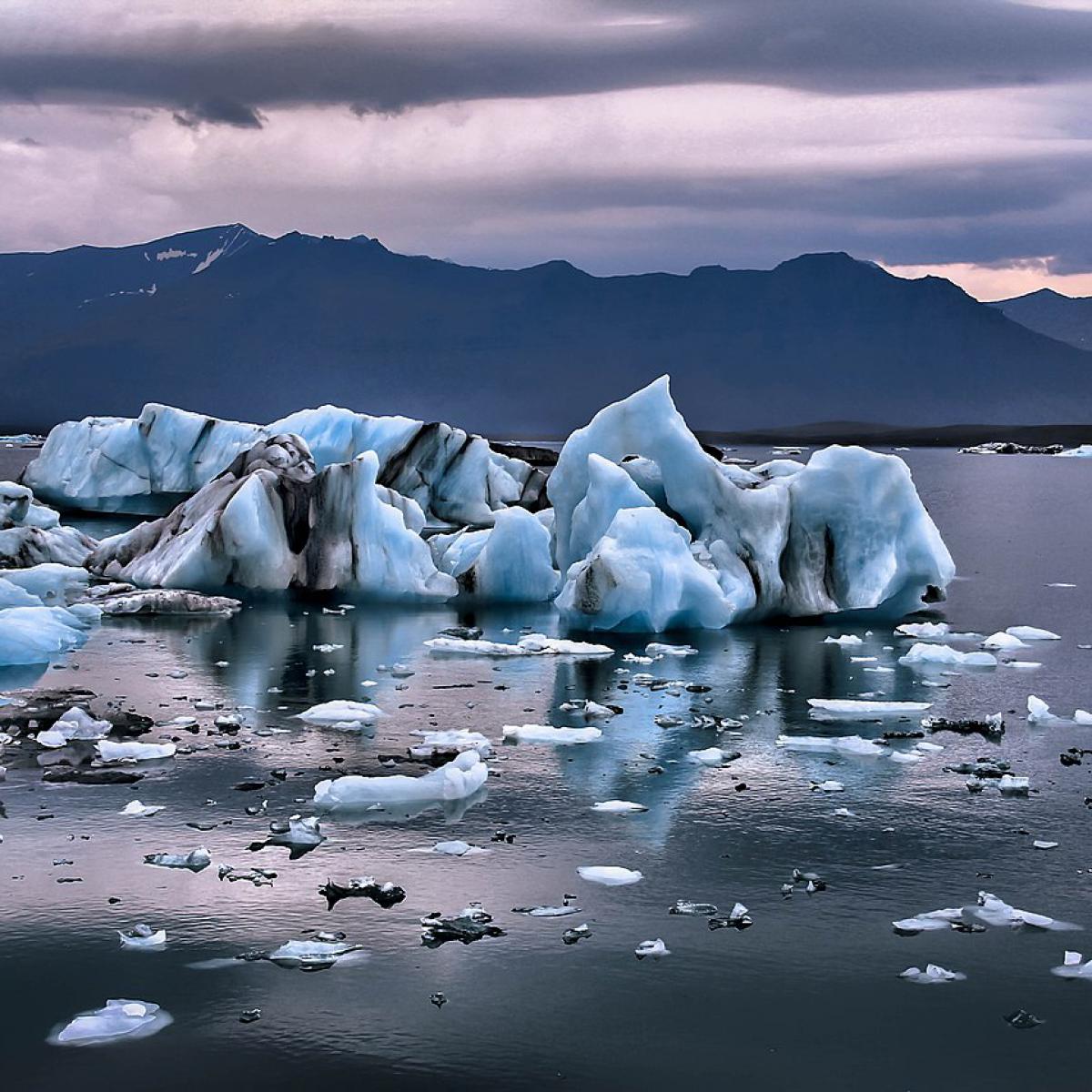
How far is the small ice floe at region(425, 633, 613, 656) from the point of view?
53.1ft

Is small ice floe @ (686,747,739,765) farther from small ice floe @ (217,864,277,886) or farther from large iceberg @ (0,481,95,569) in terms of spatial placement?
large iceberg @ (0,481,95,569)

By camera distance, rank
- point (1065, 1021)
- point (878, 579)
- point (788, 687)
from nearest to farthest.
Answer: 1. point (1065, 1021)
2. point (788, 687)
3. point (878, 579)

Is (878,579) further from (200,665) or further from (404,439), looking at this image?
(404,439)

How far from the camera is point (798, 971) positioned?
7.14 metres

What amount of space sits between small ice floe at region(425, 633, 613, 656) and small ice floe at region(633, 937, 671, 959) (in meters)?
8.73

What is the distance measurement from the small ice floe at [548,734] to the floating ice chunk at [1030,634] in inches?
311

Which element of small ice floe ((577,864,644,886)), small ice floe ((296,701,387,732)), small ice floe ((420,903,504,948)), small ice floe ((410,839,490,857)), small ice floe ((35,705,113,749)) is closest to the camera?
small ice floe ((420,903,504,948))

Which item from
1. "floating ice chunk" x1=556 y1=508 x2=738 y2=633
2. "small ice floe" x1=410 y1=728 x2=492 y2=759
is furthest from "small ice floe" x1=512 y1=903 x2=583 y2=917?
"floating ice chunk" x1=556 y1=508 x2=738 y2=633

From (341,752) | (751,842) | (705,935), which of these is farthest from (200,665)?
(705,935)

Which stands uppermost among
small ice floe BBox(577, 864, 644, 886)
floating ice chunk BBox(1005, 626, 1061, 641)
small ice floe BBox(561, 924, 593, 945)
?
floating ice chunk BBox(1005, 626, 1061, 641)

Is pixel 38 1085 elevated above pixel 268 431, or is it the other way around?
pixel 268 431

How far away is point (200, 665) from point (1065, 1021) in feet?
34.1

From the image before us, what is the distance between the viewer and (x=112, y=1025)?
21.3ft

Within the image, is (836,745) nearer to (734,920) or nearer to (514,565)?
(734,920)
